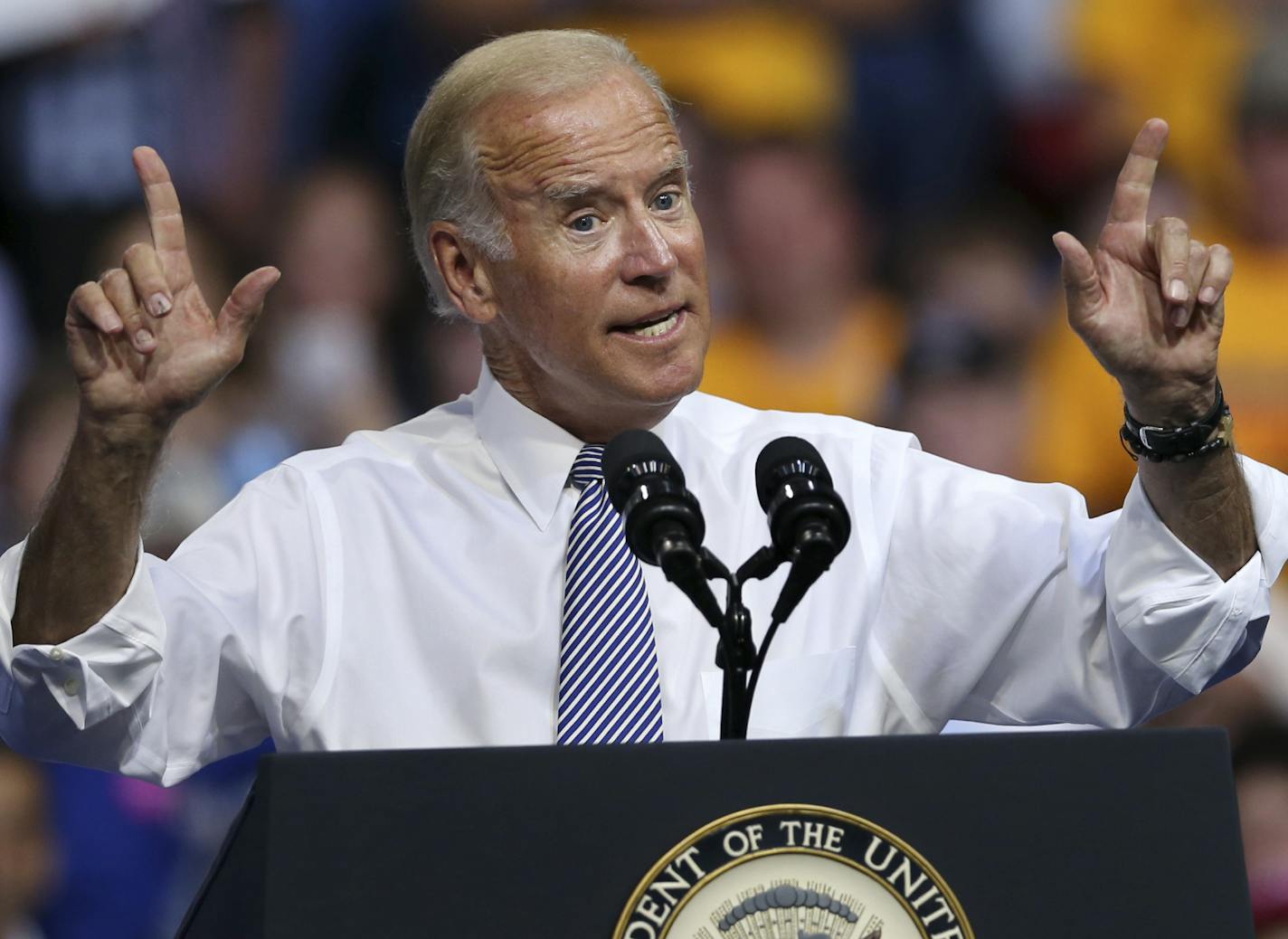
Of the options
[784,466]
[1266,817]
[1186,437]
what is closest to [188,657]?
[784,466]

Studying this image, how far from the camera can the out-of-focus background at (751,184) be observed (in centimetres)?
398

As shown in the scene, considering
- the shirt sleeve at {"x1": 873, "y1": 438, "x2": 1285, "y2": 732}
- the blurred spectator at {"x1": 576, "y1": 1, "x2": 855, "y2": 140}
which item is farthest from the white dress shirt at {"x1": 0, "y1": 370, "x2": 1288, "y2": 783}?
the blurred spectator at {"x1": 576, "y1": 1, "x2": 855, "y2": 140}

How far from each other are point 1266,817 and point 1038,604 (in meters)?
1.72

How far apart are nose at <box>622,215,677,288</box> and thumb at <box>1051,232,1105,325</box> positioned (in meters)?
0.45

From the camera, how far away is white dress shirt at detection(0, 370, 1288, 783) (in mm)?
1854

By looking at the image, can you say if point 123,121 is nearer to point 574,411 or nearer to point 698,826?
point 574,411

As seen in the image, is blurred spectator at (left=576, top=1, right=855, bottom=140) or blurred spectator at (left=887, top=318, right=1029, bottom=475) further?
blurred spectator at (left=576, top=1, right=855, bottom=140)

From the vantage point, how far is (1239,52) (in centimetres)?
414

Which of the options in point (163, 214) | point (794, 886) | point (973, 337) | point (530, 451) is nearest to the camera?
point (794, 886)

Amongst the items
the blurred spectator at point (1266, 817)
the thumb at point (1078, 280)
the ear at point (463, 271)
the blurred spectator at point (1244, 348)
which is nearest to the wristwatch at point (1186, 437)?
the thumb at point (1078, 280)

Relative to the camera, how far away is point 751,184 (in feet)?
13.9

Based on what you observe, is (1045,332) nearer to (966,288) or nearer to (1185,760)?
(966,288)

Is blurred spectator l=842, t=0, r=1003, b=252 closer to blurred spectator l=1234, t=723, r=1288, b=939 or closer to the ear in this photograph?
blurred spectator l=1234, t=723, r=1288, b=939

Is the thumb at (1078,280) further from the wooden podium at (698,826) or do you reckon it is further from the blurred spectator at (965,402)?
the blurred spectator at (965,402)
